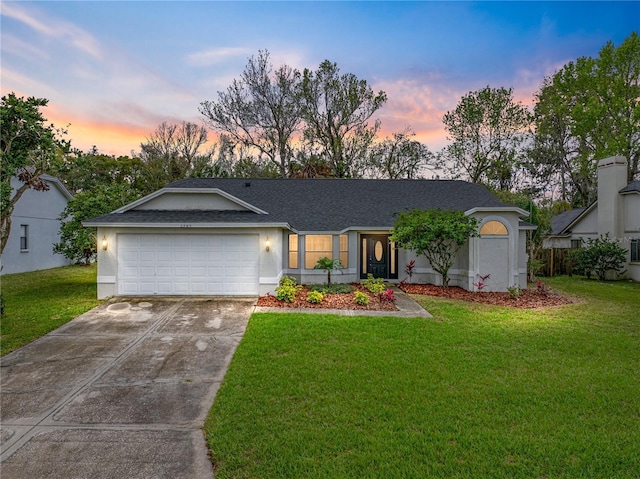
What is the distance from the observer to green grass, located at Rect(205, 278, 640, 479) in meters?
3.16

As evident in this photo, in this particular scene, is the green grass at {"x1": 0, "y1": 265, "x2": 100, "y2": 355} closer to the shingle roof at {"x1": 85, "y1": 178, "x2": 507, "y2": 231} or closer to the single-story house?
the single-story house

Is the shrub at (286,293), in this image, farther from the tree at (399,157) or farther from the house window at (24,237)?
the tree at (399,157)

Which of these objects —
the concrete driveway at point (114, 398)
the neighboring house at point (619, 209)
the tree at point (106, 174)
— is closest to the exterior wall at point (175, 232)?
the concrete driveway at point (114, 398)

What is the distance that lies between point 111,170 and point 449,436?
38697 millimetres

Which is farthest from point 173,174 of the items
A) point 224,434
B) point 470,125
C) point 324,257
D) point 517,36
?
point 224,434

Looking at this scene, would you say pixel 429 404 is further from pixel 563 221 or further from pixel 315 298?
pixel 563 221

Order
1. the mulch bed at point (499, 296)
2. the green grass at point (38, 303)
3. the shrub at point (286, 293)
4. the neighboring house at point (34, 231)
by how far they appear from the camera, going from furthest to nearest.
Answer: the neighboring house at point (34, 231), the mulch bed at point (499, 296), the shrub at point (286, 293), the green grass at point (38, 303)

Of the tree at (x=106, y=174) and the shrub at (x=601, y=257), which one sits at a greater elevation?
the tree at (x=106, y=174)

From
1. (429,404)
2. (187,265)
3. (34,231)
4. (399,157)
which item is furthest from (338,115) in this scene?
(429,404)

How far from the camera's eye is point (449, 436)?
11.6 ft

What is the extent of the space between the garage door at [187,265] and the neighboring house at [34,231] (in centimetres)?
1106

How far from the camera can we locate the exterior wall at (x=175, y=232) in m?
10.7

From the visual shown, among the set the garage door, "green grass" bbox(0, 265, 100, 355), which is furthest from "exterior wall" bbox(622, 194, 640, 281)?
"green grass" bbox(0, 265, 100, 355)

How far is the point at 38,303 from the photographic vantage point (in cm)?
1030
